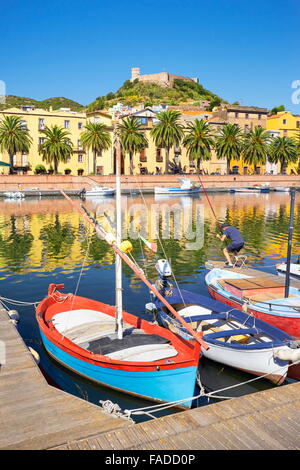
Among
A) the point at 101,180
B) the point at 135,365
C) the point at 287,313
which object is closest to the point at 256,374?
the point at 287,313

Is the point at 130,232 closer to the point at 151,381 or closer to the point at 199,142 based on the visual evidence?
the point at 151,381

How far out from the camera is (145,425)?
348 inches

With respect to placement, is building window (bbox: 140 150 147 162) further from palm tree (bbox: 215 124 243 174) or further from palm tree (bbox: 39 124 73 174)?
palm tree (bbox: 39 124 73 174)

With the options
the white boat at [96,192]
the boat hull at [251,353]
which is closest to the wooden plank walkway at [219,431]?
the boat hull at [251,353]

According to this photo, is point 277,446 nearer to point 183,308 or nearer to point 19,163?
point 183,308

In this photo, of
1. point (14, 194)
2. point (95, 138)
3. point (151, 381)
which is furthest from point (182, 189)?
point (151, 381)

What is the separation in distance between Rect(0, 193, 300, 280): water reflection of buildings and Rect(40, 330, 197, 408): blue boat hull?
5.73m

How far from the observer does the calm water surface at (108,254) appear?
13.8 m

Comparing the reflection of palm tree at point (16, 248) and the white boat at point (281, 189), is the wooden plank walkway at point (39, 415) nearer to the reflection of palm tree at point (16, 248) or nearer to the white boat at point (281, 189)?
the reflection of palm tree at point (16, 248)

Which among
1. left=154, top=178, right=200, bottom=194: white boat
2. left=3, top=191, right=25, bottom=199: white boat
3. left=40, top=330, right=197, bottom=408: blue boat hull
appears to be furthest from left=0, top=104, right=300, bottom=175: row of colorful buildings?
left=40, top=330, right=197, bottom=408: blue boat hull

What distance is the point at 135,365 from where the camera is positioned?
11117 millimetres

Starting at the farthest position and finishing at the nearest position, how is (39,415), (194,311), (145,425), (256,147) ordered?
1. (256,147)
2. (194,311)
3. (39,415)
4. (145,425)

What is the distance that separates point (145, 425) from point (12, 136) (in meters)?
86.1

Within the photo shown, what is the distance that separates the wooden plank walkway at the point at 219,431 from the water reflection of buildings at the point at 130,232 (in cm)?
830
